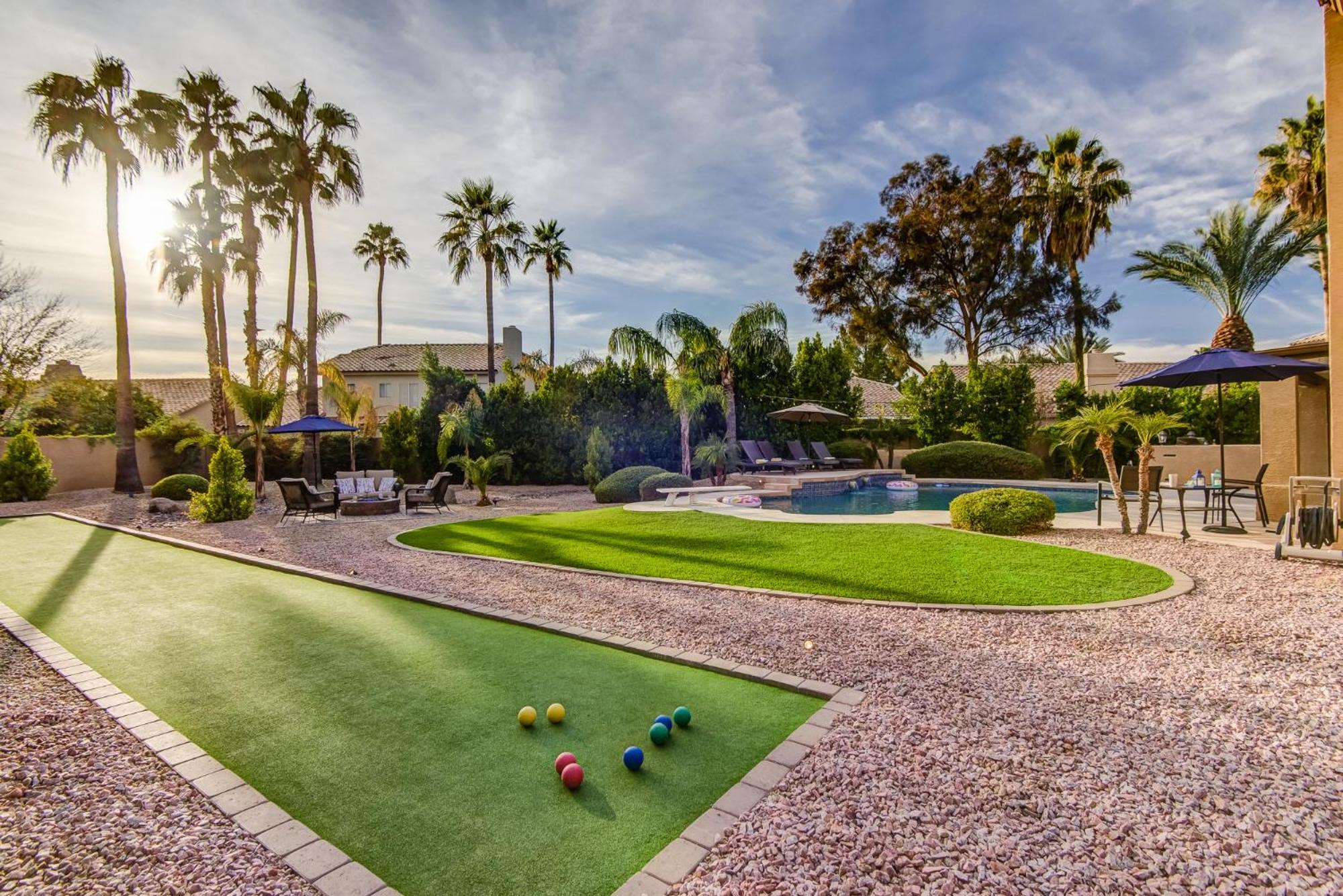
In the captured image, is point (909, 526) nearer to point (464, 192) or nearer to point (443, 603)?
point (443, 603)

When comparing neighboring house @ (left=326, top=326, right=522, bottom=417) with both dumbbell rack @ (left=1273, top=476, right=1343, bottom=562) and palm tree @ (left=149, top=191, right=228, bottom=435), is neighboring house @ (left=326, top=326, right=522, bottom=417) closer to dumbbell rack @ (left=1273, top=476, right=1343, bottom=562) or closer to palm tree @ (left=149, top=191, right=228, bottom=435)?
palm tree @ (left=149, top=191, right=228, bottom=435)

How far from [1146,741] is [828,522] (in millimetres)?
7518

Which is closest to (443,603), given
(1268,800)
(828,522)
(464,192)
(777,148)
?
(1268,800)

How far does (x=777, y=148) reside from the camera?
14336mm

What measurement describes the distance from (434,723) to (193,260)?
2612 centimetres

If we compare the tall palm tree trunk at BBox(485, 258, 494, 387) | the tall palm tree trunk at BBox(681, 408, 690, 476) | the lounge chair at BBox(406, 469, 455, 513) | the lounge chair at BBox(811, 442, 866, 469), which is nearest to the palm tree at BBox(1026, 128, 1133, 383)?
the lounge chair at BBox(811, 442, 866, 469)

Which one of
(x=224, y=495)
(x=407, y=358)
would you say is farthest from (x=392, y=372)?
(x=224, y=495)

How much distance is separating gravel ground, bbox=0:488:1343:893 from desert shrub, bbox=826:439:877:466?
17075 millimetres

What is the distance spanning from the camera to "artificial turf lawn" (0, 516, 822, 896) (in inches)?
95.0

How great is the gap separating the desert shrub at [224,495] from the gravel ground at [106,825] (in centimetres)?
1066

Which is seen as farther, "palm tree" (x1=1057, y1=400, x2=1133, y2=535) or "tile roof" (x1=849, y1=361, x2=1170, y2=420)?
"tile roof" (x1=849, y1=361, x2=1170, y2=420)

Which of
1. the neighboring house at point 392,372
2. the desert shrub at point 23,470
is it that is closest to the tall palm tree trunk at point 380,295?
the neighboring house at point 392,372

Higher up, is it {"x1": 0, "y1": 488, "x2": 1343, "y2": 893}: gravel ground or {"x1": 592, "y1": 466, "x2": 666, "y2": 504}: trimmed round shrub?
{"x1": 592, "y1": 466, "x2": 666, "y2": 504}: trimmed round shrub

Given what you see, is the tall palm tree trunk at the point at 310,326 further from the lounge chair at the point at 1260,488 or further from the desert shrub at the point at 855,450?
the lounge chair at the point at 1260,488
